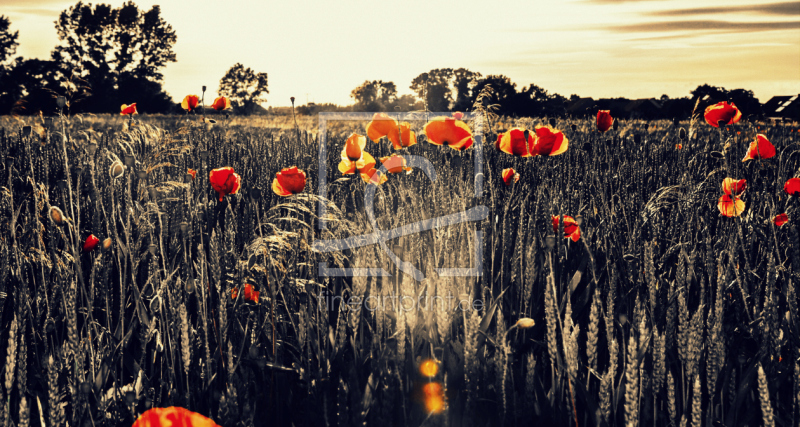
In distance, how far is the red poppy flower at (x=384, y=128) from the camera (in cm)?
260

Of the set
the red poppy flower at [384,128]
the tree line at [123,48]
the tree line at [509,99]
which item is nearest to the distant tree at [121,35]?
the tree line at [123,48]

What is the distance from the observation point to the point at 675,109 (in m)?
17.7

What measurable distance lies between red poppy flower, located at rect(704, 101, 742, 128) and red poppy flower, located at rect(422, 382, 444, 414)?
2.64m

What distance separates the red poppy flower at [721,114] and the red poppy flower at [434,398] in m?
2.64

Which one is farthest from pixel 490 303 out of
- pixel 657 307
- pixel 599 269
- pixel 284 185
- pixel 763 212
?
pixel 763 212

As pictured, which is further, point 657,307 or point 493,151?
point 493,151

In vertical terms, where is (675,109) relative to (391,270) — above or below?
above

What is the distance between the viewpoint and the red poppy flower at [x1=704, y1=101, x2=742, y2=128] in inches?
109

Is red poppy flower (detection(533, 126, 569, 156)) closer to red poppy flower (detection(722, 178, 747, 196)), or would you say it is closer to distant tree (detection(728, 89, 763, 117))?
red poppy flower (detection(722, 178, 747, 196))

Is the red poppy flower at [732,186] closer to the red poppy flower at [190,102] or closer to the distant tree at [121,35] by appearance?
the red poppy flower at [190,102]

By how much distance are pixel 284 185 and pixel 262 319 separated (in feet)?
2.09

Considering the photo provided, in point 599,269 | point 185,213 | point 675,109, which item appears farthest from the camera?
point 675,109

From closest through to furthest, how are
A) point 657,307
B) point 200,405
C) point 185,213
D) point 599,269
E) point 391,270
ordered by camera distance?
1. point 200,405
2. point 657,307
3. point 391,270
4. point 599,269
5. point 185,213

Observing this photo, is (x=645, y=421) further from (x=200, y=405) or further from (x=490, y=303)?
(x=200, y=405)
